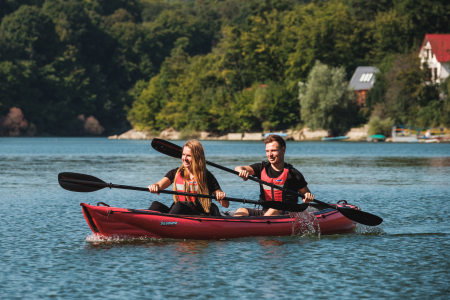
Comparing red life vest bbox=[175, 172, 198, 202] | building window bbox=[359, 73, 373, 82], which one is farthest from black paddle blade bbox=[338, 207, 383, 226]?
building window bbox=[359, 73, 373, 82]

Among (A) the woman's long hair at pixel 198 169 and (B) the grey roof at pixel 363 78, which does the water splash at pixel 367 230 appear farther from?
(B) the grey roof at pixel 363 78

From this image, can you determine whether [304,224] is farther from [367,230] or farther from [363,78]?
[363,78]

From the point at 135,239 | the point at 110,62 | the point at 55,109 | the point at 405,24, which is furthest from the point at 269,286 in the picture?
the point at 110,62

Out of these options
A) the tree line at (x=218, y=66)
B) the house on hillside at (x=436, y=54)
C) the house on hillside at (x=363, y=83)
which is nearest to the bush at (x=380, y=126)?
the tree line at (x=218, y=66)

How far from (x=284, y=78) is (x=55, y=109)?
49436mm

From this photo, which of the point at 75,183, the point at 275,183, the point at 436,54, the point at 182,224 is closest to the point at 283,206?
the point at 275,183

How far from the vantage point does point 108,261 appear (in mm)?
10305

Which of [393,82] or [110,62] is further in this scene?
[110,62]

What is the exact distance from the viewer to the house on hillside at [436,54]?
72.3m

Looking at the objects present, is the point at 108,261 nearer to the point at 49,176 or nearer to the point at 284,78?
the point at 49,176

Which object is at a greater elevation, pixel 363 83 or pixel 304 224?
pixel 363 83

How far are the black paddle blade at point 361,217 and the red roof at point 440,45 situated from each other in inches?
2464

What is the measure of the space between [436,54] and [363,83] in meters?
11.0

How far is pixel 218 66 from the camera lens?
96875 mm
